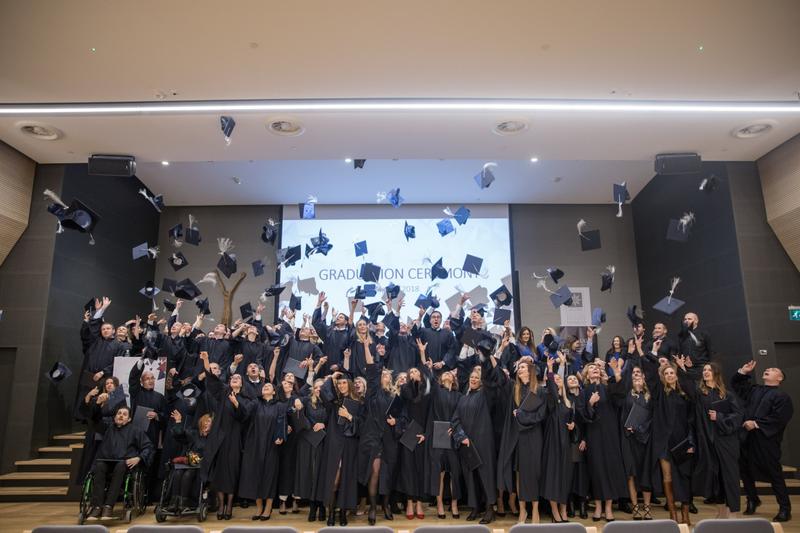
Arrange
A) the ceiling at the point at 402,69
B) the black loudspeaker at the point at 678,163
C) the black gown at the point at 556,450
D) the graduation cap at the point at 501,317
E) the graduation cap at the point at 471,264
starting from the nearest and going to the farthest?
the ceiling at the point at 402,69, the black gown at the point at 556,450, the black loudspeaker at the point at 678,163, the graduation cap at the point at 501,317, the graduation cap at the point at 471,264

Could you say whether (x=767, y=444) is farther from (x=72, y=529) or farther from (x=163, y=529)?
(x=72, y=529)

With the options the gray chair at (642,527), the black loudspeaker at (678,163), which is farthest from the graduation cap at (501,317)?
the gray chair at (642,527)

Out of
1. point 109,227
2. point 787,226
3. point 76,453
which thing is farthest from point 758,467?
point 109,227

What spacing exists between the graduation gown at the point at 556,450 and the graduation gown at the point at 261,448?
108 inches

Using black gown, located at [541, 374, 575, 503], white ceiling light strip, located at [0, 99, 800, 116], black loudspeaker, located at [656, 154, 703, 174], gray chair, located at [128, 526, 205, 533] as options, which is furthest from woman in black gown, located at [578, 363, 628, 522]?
gray chair, located at [128, 526, 205, 533]

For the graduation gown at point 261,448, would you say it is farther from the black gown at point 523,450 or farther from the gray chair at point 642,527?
the gray chair at point 642,527

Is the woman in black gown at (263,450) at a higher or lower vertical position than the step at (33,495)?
higher

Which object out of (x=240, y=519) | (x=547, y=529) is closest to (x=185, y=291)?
(x=240, y=519)

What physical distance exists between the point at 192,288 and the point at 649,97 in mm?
5929

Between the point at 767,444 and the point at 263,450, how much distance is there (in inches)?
213

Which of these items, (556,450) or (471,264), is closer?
(556,450)

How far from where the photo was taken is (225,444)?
19.8ft

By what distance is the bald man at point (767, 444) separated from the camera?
19.1 ft

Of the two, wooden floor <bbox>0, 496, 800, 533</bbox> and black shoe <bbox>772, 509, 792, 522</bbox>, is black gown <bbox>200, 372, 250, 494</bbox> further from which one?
black shoe <bbox>772, 509, 792, 522</bbox>
